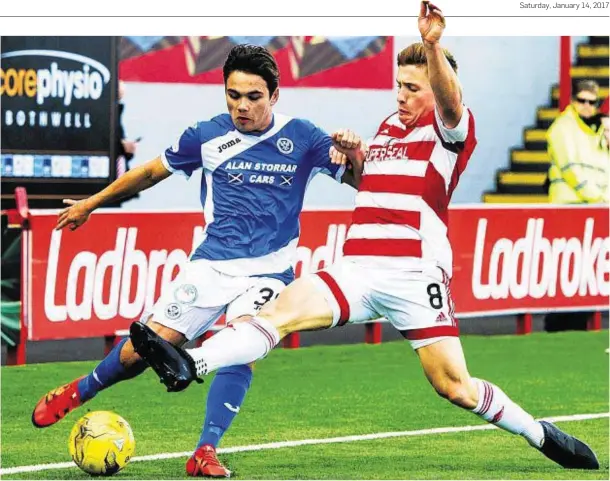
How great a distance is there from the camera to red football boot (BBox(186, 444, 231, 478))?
771 cm

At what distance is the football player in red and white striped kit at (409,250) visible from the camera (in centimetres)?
753

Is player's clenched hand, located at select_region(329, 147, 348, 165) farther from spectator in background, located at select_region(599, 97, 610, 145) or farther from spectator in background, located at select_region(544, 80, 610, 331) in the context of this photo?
spectator in background, located at select_region(599, 97, 610, 145)

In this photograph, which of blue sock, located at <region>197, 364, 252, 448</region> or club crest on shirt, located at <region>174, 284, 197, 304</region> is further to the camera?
club crest on shirt, located at <region>174, 284, 197, 304</region>

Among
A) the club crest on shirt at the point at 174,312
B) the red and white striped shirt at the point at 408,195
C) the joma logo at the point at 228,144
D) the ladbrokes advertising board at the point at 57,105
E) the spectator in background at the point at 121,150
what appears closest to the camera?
the red and white striped shirt at the point at 408,195

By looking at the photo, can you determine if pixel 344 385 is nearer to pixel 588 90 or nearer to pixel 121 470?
pixel 121 470

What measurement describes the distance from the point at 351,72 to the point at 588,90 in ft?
13.9

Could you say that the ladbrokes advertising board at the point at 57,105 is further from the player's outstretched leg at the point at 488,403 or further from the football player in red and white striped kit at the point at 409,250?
the player's outstretched leg at the point at 488,403

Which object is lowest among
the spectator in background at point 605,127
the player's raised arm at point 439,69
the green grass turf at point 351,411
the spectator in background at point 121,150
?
the green grass turf at point 351,411

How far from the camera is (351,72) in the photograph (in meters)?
19.0

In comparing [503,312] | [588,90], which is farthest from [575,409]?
[588,90]

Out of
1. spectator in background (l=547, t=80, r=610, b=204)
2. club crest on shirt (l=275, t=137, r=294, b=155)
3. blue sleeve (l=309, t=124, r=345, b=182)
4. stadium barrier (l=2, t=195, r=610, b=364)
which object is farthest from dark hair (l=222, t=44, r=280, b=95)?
spectator in background (l=547, t=80, r=610, b=204)

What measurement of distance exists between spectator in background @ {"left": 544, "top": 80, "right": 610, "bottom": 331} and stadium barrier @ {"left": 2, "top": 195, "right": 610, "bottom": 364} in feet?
0.74

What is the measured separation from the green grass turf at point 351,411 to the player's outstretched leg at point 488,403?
0.10 m

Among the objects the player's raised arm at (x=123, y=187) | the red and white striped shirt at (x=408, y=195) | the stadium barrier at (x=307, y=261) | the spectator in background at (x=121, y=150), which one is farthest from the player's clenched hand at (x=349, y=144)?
the spectator in background at (x=121, y=150)
